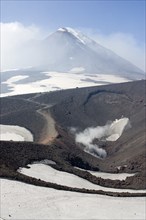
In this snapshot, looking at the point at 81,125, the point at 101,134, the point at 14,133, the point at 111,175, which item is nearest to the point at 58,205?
the point at 111,175

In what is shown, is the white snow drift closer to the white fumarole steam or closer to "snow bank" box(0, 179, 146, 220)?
the white fumarole steam

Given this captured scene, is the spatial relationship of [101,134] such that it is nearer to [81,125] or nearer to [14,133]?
[81,125]

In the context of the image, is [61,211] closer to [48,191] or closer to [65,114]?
[48,191]

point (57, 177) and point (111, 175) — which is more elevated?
point (111, 175)

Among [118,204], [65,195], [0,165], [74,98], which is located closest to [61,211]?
[65,195]

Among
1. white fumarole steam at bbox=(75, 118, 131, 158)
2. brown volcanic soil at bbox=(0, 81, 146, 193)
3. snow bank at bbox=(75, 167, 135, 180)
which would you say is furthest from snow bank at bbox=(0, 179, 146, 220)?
white fumarole steam at bbox=(75, 118, 131, 158)
